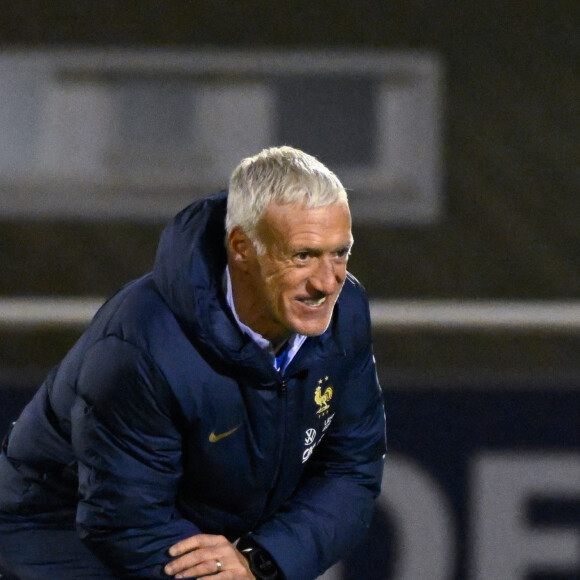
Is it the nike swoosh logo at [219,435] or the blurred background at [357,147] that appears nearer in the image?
the nike swoosh logo at [219,435]

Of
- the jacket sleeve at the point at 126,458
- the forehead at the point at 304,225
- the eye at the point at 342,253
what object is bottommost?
the jacket sleeve at the point at 126,458

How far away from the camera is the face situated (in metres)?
2.54

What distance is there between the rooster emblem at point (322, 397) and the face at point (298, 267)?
6.7 inches

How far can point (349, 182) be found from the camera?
493 centimetres

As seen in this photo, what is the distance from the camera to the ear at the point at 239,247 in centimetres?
261

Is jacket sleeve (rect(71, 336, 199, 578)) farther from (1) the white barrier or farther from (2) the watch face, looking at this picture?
(1) the white barrier

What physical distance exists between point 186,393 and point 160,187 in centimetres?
238

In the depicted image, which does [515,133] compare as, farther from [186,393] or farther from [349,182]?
[186,393]

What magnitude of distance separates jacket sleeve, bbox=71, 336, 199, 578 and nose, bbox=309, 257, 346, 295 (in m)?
0.33

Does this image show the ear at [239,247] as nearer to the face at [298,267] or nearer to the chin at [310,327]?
the face at [298,267]

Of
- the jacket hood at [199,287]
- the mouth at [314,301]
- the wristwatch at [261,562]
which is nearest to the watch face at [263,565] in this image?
the wristwatch at [261,562]

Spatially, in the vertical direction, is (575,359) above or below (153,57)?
below

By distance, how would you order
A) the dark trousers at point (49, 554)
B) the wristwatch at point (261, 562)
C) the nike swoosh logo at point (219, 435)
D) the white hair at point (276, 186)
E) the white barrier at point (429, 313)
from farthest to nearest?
the white barrier at point (429, 313), the dark trousers at point (49, 554), the wristwatch at point (261, 562), the nike swoosh logo at point (219, 435), the white hair at point (276, 186)

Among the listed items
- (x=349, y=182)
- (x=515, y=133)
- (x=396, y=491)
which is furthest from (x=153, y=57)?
(x=396, y=491)
